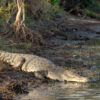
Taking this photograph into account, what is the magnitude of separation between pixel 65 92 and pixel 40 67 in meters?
1.71

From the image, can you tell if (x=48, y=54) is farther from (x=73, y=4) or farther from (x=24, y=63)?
(x=73, y=4)

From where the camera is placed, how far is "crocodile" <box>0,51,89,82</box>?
834cm

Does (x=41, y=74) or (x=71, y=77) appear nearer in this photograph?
(x=71, y=77)

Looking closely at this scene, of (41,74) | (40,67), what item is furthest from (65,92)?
(40,67)

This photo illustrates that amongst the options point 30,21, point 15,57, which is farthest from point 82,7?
point 15,57

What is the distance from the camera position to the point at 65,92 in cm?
735

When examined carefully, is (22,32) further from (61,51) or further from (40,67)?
(40,67)

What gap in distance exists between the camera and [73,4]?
71.3ft

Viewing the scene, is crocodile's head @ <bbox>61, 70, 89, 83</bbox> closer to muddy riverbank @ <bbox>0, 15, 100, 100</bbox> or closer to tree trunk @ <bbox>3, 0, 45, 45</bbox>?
muddy riverbank @ <bbox>0, 15, 100, 100</bbox>

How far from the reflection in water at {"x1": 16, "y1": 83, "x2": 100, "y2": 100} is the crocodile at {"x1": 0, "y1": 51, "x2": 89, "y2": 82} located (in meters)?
0.29

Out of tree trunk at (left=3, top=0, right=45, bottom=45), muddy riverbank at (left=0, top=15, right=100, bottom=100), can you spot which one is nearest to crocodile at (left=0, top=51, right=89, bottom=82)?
muddy riverbank at (left=0, top=15, right=100, bottom=100)

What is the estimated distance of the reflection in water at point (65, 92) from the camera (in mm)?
6840

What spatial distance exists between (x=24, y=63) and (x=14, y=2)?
3.87 m

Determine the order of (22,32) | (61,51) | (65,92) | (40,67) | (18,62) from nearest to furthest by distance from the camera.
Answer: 1. (65,92)
2. (40,67)
3. (18,62)
4. (61,51)
5. (22,32)
